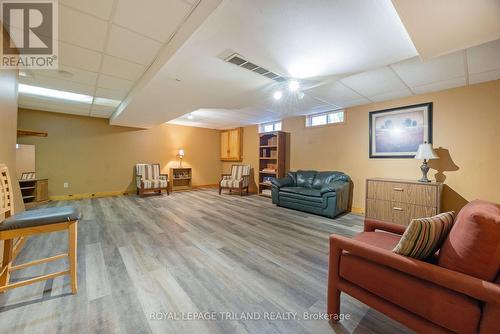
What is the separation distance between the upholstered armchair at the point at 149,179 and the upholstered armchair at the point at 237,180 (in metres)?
1.78

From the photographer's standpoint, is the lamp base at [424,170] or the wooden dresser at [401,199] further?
the lamp base at [424,170]

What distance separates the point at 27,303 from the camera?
1.47 meters

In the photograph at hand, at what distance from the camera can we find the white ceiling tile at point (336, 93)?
3.13 m

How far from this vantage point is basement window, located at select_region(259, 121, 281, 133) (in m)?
6.16

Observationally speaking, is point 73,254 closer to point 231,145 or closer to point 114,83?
point 114,83

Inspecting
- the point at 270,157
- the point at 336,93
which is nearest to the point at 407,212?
the point at 336,93

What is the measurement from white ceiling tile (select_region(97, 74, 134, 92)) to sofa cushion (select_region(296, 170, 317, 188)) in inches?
160

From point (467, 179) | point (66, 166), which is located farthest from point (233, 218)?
point (66, 166)

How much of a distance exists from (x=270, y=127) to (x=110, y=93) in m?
4.29

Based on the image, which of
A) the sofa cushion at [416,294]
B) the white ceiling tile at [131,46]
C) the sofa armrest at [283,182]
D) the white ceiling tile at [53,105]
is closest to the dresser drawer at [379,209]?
the sofa armrest at [283,182]

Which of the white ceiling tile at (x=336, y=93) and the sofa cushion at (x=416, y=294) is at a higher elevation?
the white ceiling tile at (x=336, y=93)

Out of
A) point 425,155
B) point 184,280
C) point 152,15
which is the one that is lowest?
point 184,280

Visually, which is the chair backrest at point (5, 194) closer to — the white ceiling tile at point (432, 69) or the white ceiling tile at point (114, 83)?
the white ceiling tile at point (114, 83)

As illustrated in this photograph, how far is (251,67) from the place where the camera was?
242 centimetres
